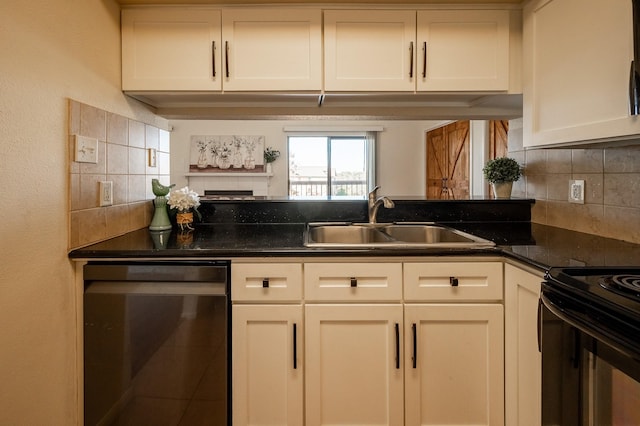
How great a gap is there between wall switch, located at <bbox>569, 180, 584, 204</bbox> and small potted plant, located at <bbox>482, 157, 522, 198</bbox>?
384 millimetres

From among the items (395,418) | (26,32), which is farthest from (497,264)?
(26,32)

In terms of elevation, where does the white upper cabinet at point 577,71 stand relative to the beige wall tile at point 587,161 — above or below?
above

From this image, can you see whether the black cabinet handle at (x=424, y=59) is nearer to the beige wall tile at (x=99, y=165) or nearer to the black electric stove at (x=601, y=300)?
the black electric stove at (x=601, y=300)

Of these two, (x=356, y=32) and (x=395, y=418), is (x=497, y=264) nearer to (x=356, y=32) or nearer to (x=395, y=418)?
(x=395, y=418)

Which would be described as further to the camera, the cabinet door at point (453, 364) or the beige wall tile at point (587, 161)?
the beige wall tile at point (587, 161)

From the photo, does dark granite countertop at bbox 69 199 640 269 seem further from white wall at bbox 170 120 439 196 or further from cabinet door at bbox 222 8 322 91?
white wall at bbox 170 120 439 196

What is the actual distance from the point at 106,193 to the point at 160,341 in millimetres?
676

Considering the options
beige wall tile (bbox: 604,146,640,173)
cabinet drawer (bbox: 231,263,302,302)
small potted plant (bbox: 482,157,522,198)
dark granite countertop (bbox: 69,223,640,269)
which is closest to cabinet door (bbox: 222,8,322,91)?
dark granite countertop (bbox: 69,223,640,269)

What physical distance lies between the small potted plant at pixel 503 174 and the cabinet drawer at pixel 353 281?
3.60 feet

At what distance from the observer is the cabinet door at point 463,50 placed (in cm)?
165

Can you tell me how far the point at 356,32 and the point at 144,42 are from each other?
0.97 meters

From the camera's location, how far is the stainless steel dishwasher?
52.4 inches

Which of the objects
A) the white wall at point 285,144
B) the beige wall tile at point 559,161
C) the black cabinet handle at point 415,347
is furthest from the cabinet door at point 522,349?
the white wall at point 285,144

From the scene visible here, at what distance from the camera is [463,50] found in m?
A: 1.65
